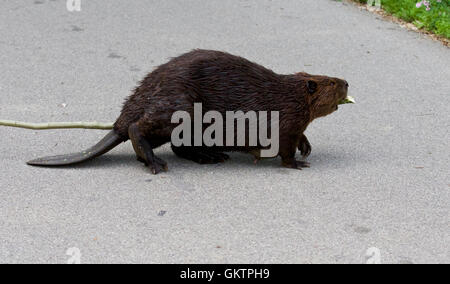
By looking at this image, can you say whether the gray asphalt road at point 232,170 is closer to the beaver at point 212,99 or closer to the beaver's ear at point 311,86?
the beaver at point 212,99

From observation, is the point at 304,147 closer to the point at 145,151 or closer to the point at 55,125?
the point at 145,151

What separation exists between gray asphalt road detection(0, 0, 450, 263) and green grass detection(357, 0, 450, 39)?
0.78ft

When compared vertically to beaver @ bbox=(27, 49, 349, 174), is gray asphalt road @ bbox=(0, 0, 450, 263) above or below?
below

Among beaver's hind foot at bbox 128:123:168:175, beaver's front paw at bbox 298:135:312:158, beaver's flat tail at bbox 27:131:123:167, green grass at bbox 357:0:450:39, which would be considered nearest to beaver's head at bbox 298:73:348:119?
beaver's front paw at bbox 298:135:312:158

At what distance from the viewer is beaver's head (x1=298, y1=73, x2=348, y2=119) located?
4.43 meters

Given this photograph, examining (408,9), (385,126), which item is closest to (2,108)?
(385,126)

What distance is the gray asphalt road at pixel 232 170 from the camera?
11.8 ft

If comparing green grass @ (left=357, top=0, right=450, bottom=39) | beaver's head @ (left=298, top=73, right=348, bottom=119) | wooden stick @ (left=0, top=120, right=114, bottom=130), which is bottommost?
wooden stick @ (left=0, top=120, right=114, bottom=130)

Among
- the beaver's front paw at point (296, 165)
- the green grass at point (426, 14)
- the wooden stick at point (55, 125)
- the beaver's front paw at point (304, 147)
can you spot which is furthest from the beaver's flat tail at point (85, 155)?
the green grass at point (426, 14)

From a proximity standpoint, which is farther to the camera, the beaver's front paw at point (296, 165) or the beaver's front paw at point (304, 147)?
the beaver's front paw at point (304, 147)

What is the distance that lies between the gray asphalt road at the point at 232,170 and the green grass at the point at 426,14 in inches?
9.3

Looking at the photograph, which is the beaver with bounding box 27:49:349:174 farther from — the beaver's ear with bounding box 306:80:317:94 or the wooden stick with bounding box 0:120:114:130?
the wooden stick with bounding box 0:120:114:130

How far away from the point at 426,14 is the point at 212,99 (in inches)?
176

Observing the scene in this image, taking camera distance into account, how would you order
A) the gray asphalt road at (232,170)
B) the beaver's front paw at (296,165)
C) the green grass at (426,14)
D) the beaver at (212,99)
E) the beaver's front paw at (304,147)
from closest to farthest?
the gray asphalt road at (232,170) → the beaver at (212,99) → the beaver's front paw at (296,165) → the beaver's front paw at (304,147) → the green grass at (426,14)
